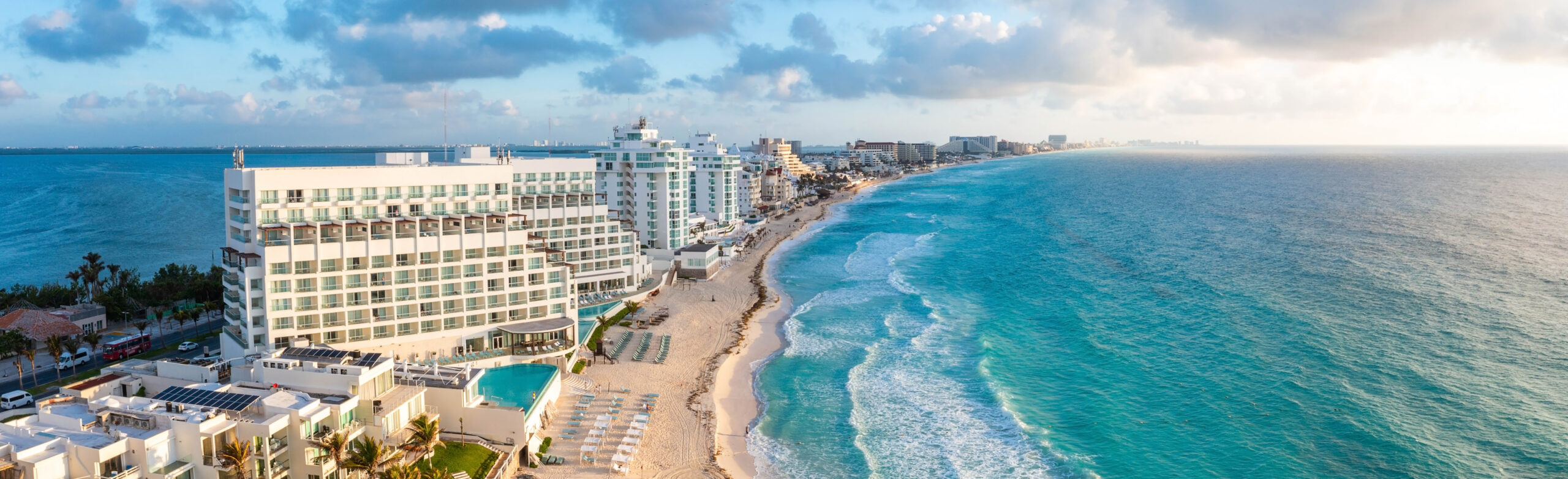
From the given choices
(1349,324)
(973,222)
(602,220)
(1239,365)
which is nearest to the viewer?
(1239,365)

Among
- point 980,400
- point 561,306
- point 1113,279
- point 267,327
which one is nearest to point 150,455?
point 267,327

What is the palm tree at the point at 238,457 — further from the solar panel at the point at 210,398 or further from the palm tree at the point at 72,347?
the palm tree at the point at 72,347

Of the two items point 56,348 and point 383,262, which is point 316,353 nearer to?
point 383,262

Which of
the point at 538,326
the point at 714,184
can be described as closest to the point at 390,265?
the point at 538,326

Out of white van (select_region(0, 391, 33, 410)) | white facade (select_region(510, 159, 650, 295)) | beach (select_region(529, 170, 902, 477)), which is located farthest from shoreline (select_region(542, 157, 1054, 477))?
white van (select_region(0, 391, 33, 410))

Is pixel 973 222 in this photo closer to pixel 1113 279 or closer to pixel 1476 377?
pixel 1113 279

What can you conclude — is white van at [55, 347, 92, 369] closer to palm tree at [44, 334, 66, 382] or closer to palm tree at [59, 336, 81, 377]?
palm tree at [59, 336, 81, 377]
